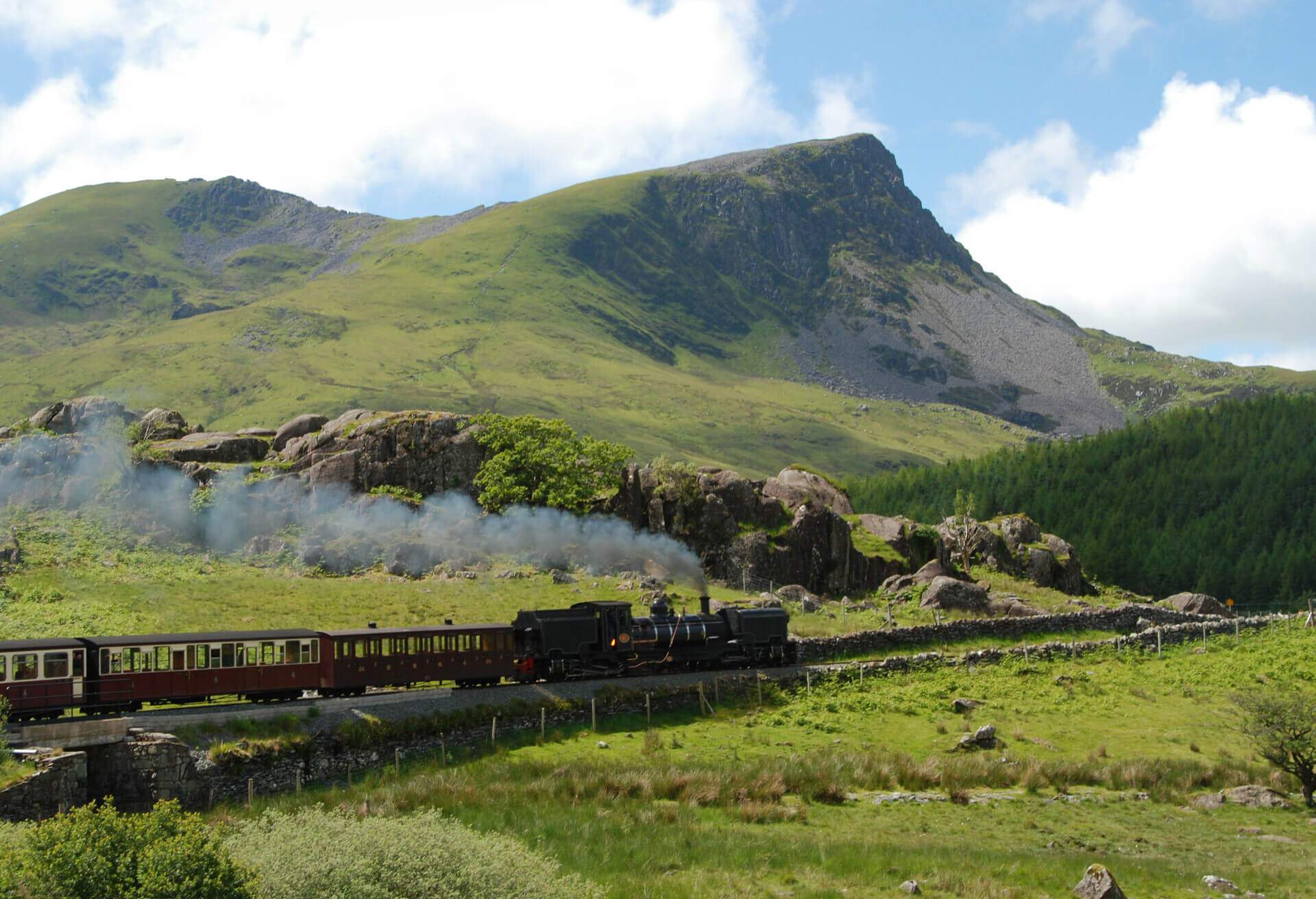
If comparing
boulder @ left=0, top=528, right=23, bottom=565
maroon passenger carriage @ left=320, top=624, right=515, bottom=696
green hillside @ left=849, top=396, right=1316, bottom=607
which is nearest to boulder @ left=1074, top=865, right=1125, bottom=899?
maroon passenger carriage @ left=320, top=624, right=515, bottom=696

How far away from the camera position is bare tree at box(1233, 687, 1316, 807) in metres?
36.6

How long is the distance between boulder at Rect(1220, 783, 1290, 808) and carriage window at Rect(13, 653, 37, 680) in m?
38.6

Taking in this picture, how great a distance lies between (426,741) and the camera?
3916 cm

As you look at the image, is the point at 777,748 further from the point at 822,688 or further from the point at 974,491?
the point at 974,491

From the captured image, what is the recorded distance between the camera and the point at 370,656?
43.5 metres

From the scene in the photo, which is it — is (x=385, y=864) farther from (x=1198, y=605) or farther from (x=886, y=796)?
(x=1198, y=605)

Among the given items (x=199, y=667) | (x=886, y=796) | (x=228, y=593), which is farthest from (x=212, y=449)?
(x=886, y=796)

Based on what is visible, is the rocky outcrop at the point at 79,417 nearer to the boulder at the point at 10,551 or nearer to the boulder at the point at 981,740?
the boulder at the point at 10,551

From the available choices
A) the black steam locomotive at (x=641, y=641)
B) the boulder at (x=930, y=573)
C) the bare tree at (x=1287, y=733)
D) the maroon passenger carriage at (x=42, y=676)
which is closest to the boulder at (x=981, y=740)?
the bare tree at (x=1287, y=733)

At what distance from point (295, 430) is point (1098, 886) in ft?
250

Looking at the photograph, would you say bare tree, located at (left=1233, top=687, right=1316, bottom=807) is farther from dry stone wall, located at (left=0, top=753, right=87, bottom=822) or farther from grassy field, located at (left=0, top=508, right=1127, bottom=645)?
dry stone wall, located at (left=0, top=753, right=87, bottom=822)

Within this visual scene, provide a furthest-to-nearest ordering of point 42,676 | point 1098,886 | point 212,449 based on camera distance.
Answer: point 212,449 → point 42,676 → point 1098,886

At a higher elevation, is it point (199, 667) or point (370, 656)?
point (199, 667)

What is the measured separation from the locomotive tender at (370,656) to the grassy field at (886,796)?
15.3ft
